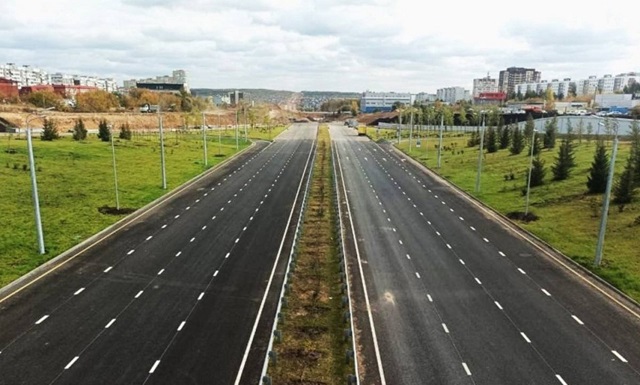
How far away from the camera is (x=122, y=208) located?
48.0m

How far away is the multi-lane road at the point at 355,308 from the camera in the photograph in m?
21.0

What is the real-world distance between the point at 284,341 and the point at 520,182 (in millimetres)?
48930

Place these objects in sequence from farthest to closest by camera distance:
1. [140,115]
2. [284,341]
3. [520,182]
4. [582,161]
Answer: [140,115] → [582,161] → [520,182] → [284,341]

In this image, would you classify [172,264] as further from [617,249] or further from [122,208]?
[617,249]

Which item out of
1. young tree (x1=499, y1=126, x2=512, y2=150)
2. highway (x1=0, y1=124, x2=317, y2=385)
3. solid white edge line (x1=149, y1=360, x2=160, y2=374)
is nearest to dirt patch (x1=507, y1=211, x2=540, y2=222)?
highway (x1=0, y1=124, x2=317, y2=385)

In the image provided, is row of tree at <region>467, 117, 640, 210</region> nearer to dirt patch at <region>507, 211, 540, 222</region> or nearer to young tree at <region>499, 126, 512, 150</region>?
dirt patch at <region>507, 211, 540, 222</region>

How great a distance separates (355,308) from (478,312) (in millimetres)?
6776

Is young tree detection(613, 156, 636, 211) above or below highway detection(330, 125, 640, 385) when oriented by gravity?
above

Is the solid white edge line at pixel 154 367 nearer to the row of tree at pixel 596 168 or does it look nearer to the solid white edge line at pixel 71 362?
the solid white edge line at pixel 71 362

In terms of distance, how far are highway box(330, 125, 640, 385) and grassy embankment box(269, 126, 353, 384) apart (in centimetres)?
133

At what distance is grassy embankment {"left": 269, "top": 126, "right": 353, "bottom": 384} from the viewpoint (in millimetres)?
20344

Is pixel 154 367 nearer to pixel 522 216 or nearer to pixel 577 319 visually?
pixel 577 319

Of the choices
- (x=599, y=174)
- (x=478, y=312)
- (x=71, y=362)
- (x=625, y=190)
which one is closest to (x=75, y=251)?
(x=71, y=362)

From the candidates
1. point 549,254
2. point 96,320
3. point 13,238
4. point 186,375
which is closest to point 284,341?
point 186,375
